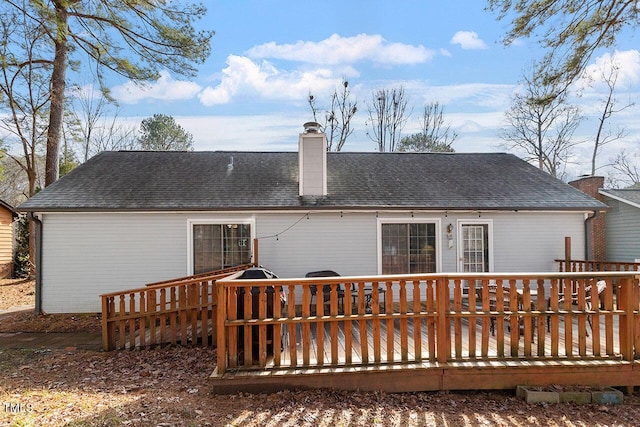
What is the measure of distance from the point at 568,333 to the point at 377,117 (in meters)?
21.4

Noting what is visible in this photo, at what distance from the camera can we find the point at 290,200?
8.40m

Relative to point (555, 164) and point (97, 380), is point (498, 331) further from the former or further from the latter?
point (555, 164)

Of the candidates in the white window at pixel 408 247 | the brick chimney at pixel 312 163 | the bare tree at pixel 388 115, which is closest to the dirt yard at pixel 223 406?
the white window at pixel 408 247

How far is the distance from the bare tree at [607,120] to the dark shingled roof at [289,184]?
527 inches

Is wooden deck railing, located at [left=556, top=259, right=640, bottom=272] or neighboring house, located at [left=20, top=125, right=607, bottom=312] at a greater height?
neighboring house, located at [left=20, top=125, right=607, bottom=312]

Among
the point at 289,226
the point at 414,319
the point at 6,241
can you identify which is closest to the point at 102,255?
the point at 289,226

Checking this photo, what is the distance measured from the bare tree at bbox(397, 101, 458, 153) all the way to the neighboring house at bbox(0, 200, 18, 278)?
71.2ft

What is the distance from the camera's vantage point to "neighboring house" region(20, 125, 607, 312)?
7.98m

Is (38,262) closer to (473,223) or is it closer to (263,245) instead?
(263,245)

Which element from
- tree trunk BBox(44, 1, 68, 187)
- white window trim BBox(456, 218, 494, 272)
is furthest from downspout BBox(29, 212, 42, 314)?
white window trim BBox(456, 218, 494, 272)

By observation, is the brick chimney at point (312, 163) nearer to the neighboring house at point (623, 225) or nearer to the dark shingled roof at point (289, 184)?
the dark shingled roof at point (289, 184)

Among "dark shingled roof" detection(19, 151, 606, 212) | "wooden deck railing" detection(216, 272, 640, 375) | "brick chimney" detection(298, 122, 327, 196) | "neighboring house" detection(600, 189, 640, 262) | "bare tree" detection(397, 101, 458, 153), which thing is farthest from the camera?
"bare tree" detection(397, 101, 458, 153)

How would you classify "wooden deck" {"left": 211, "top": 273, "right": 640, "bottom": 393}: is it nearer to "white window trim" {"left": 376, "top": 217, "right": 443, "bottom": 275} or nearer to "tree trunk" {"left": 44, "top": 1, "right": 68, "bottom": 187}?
"white window trim" {"left": 376, "top": 217, "right": 443, "bottom": 275}

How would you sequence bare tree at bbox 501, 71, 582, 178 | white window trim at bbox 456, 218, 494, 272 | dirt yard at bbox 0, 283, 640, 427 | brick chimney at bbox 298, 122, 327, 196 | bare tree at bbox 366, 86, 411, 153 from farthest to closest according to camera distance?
1. bare tree at bbox 366, 86, 411, 153
2. bare tree at bbox 501, 71, 582, 178
3. brick chimney at bbox 298, 122, 327, 196
4. white window trim at bbox 456, 218, 494, 272
5. dirt yard at bbox 0, 283, 640, 427
